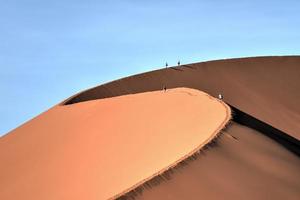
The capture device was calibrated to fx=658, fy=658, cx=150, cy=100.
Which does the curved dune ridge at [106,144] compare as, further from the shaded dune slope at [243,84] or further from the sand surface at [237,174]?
the shaded dune slope at [243,84]

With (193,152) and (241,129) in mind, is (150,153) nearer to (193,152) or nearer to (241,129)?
(193,152)

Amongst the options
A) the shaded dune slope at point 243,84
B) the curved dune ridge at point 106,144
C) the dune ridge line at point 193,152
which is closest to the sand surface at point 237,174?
the dune ridge line at point 193,152

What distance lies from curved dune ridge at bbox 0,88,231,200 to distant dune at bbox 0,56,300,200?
1.3 inches

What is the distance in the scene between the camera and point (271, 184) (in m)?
14.6

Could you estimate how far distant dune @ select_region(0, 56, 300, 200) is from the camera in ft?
43.7

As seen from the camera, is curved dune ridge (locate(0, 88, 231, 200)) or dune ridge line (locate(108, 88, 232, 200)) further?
curved dune ridge (locate(0, 88, 231, 200))

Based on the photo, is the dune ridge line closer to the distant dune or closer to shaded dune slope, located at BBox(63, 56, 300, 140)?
the distant dune

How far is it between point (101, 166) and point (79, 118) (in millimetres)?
7445

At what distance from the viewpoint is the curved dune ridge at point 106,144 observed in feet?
46.7

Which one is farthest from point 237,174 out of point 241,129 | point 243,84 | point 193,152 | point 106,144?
point 243,84

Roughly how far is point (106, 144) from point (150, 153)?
2.34m

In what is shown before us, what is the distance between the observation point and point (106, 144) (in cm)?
1759

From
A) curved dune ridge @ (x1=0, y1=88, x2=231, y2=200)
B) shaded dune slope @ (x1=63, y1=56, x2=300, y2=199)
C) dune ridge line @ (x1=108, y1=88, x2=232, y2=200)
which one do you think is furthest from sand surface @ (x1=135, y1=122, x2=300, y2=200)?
curved dune ridge @ (x1=0, y1=88, x2=231, y2=200)

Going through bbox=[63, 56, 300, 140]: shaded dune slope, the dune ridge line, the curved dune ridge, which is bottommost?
bbox=[63, 56, 300, 140]: shaded dune slope
